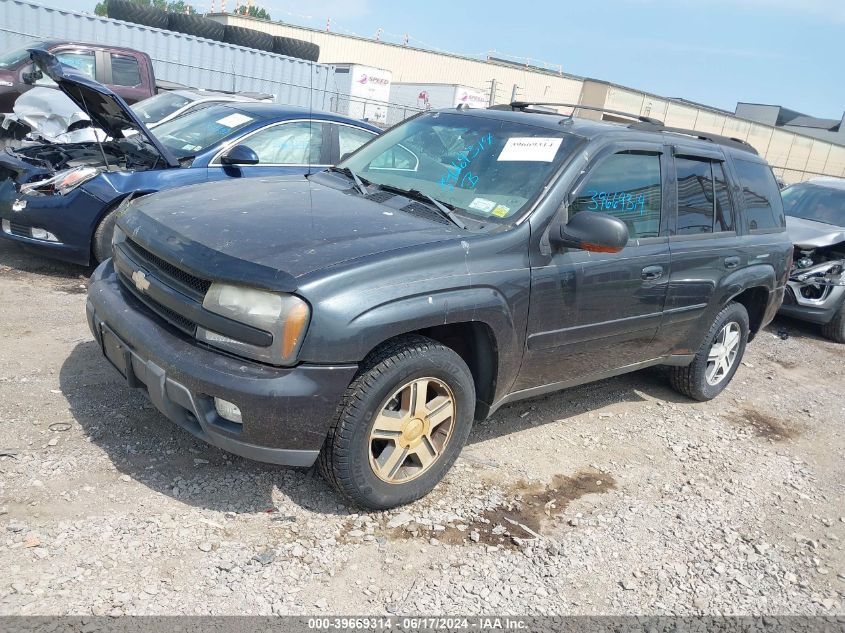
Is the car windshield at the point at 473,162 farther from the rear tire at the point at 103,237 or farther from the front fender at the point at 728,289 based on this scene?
the rear tire at the point at 103,237

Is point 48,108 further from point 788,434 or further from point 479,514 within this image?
point 788,434

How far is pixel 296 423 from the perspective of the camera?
2.76 m

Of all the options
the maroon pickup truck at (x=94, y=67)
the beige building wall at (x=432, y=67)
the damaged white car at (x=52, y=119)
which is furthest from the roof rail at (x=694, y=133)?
the beige building wall at (x=432, y=67)

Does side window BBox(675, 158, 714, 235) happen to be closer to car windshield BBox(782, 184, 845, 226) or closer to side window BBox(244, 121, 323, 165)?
side window BBox(244, 121, 323, 165)

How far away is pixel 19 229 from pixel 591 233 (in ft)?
15.8

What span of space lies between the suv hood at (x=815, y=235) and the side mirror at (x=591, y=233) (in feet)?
17.0

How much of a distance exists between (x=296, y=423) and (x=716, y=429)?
134 inches

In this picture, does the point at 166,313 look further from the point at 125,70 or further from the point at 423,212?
the point at 125,70

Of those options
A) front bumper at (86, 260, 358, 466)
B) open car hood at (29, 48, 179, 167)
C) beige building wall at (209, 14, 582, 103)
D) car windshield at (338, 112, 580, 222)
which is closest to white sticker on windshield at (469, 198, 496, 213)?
car windshield at (338, 112, 580, 222)

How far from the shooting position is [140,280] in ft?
10.5

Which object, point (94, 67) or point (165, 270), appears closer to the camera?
point (165, 270)

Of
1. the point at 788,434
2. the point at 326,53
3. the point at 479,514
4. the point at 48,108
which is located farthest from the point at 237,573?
the point at 326,53

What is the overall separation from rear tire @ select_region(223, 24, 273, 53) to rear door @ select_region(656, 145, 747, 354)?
19.4 m

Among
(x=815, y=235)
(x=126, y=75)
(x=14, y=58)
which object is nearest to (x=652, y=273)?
(x=815, y=235)
